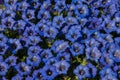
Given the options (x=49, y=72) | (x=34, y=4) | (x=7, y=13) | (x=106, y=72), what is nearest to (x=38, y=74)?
(x=49, y=72)

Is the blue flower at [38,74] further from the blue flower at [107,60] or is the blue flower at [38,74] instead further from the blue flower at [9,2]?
the blue flower at [9,2]

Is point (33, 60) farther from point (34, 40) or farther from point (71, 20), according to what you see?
point (71, 20)

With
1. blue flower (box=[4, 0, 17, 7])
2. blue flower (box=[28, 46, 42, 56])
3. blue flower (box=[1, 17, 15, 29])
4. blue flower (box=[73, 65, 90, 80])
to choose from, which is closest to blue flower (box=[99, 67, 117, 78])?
blue flower (box=[73, 65, 90, 80])

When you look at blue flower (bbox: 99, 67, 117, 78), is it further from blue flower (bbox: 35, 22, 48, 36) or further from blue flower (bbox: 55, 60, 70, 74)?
blue flower (bbox: 35, 22, 48, 36)

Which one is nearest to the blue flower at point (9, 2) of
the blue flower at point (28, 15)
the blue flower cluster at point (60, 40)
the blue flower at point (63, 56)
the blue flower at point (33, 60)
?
the blue flower cluster at point (60, 40)

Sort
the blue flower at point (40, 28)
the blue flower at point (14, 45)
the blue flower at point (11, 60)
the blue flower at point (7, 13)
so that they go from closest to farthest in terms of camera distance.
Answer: the blue flower at point (11, 60) < the blue flower at point (14, 45) < the blue flower at point (40, 28) < the blue flower at point (7, 13)

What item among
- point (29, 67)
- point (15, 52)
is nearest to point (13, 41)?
point (15, 52)

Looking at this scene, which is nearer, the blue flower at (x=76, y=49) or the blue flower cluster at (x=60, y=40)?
the blue flower cluster at (x=60, y=40)

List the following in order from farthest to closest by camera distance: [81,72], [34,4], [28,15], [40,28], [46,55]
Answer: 1. [34,4]
2. [28,15]
3. [40,28]
4. [46,55]
5. [81,72]

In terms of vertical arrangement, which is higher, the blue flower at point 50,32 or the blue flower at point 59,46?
the blue flower at point 50,32
